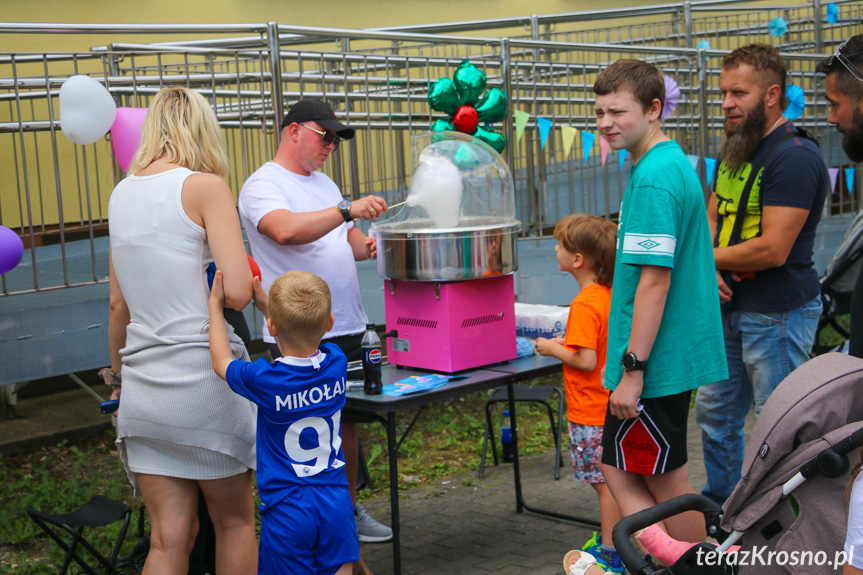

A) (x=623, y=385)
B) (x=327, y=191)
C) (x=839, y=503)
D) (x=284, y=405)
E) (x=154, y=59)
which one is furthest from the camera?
(x=154, y=59)

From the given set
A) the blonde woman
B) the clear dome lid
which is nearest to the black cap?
the clear dome lid

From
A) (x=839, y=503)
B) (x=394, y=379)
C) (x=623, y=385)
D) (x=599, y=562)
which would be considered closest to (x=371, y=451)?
(x=394, y=379)

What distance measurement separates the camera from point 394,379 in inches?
151

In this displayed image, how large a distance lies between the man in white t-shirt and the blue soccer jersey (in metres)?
1.00

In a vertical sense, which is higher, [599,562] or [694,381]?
[694,381]

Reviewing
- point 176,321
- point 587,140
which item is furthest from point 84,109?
point 587,140

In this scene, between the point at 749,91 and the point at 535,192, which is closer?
the point at 749,91

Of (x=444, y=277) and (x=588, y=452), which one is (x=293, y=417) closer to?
(x=444, y=277)

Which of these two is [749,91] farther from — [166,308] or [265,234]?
[166,308]

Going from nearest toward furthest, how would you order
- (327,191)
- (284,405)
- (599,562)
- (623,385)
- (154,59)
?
(284,405) < (623,385) < (599,562) < (327,191) < (154,59)

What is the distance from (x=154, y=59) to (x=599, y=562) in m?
7.01

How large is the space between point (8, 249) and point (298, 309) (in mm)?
1468

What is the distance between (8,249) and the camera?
345 cm

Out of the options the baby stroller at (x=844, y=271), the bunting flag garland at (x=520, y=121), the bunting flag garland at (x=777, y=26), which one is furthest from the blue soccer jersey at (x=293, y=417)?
the bunting flag garland at (x=777, y=26)
